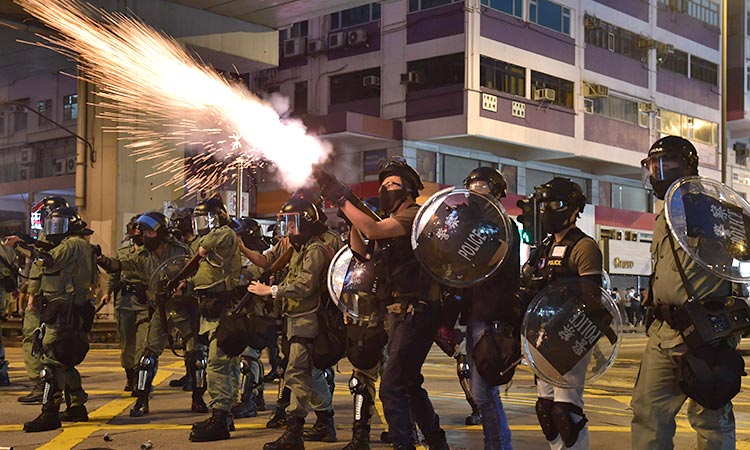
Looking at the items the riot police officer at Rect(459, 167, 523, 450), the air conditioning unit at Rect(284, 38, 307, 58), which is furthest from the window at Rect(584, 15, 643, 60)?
the riot police officer at Rect(459, 167, 523, 450)

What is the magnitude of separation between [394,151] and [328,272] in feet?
84.5

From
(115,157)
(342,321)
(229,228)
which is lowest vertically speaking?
(342,321)

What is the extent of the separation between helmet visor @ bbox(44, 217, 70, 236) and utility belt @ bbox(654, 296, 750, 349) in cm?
619

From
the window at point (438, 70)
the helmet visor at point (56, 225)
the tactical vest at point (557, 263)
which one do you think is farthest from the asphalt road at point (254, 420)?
the window at point (438, 70)

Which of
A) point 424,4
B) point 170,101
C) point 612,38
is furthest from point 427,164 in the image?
point 170,101

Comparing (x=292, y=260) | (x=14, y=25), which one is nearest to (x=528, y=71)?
(x=14, y=25)

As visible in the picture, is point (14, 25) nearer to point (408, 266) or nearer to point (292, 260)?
point (292, 260)

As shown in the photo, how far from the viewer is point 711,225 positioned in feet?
18.7

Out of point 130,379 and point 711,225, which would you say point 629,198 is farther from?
point 711,225

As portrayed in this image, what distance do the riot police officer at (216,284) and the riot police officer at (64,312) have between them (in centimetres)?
106

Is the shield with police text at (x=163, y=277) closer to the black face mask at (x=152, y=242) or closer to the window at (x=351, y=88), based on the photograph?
the black face mask at (x=152, y=242)

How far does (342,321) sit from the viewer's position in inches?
327

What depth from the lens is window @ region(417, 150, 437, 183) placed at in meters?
33.9

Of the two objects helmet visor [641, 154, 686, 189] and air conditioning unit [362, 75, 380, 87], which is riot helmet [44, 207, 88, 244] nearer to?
helmet visor [641, 154, 686, 189]
